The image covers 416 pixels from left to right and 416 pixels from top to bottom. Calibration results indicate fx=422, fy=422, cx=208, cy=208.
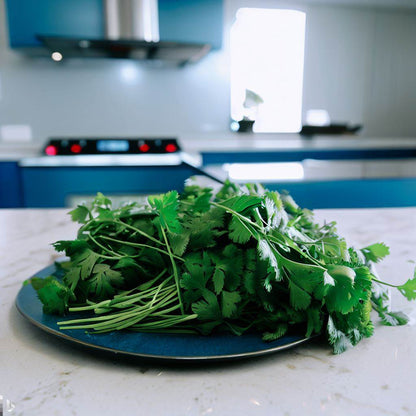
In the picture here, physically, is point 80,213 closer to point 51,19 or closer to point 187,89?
point 51,19

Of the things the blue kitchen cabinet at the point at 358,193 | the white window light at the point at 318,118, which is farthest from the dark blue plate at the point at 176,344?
the white window light at the point at 318,118

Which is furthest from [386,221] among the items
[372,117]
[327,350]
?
[372,117]

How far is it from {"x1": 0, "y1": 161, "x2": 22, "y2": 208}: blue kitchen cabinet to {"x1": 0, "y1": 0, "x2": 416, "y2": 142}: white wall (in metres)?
1.09

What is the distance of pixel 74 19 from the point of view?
315cm

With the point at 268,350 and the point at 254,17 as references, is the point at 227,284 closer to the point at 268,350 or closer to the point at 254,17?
the point at 268,350

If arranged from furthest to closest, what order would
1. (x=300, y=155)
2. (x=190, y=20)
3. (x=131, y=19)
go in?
(x=300, y=155), (x=190, y=20), (x=131, y=19)

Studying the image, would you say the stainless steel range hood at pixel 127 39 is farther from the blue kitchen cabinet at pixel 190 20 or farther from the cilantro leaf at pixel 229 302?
the cilantro leaf at pixel 229 302

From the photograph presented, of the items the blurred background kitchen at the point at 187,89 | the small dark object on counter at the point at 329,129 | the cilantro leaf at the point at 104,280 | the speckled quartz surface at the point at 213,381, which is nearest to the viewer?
the speckled quartz surface at the point at 213,381

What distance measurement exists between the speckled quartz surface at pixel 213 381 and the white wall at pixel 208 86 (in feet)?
11.5

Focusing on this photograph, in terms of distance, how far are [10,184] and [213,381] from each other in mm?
2698

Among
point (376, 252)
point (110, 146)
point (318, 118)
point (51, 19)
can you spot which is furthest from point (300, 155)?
point (376, 252)

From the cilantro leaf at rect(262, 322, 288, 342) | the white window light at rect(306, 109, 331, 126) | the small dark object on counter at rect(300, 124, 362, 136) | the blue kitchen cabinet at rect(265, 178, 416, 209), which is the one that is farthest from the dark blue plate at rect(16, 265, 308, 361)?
the white window light at rect(306, 109, 331, 126)

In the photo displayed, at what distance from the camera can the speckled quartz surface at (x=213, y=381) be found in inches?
14.3

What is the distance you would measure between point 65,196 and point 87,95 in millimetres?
1425
